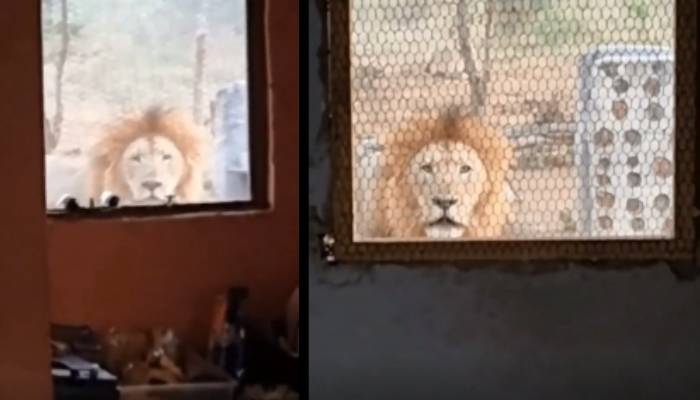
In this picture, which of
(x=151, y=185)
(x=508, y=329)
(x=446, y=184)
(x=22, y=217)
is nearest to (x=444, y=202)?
(x=446, y=184)

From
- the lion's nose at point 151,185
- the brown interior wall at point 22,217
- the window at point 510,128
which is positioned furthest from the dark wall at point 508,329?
the brown interior wall at point 22,217

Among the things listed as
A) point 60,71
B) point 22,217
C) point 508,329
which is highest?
point 60,71

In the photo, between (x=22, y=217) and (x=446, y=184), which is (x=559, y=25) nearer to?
(x=446, y=184)

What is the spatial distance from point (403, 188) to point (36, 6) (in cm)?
35

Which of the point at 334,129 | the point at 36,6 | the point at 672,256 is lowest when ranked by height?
the point at 672,256

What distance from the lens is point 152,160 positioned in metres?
1.00

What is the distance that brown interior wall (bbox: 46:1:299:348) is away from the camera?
3.25ft

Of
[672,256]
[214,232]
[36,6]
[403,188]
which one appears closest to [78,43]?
[36,6]

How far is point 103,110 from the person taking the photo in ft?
3.24

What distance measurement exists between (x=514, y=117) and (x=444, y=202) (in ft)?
0.32

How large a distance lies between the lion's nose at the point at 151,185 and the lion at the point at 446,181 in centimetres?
20

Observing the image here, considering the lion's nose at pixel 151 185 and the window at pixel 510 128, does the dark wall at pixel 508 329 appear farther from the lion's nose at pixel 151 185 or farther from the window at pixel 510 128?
the lion's nose at pixel 151 185

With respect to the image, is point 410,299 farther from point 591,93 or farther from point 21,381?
point 21,381

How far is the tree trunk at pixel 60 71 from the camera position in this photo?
3.22 feet
